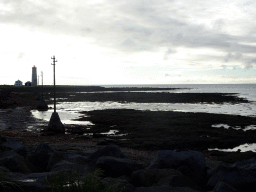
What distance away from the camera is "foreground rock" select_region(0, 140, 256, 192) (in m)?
5.48

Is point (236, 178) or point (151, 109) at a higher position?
point (236, 178)

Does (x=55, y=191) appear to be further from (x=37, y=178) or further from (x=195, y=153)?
(x=195, y=153)

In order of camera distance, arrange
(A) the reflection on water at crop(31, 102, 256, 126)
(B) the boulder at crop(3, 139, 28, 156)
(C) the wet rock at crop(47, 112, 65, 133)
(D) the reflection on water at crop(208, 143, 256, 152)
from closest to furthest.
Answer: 1. (B) the boulder at crop(3, 139, 28, 156)
2. (D) the reflection on water at crop(208, 143, 256, 152)
3. (C) the wet rock at crop(47, 112, 65, 133)
4. (A) the reflection on water at crop(31, 102, 256, 126)

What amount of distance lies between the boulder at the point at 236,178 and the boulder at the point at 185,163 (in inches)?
29.8

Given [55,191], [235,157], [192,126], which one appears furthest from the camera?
[192,126]

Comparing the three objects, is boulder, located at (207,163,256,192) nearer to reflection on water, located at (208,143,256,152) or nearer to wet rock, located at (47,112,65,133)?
reflection on water, located at (208,143,256,152)

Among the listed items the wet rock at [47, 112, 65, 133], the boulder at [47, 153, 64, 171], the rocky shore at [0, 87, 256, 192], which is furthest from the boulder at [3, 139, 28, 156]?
the wet rock at [47, 112, 65, 133]

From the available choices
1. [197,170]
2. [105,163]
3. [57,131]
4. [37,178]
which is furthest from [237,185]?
[57,131]

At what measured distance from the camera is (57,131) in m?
20.2

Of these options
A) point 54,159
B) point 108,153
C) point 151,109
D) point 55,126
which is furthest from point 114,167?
point 151,109

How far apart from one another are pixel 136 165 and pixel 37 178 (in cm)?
310

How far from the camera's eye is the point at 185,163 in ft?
24.4

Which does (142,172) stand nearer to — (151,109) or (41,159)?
(41,159)

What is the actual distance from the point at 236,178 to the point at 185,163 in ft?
5.26
